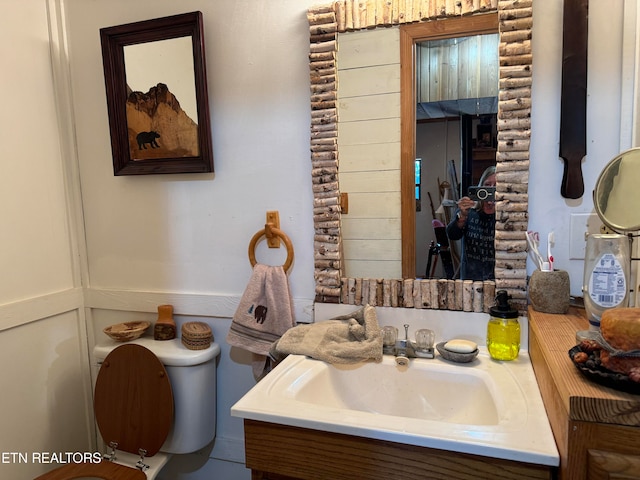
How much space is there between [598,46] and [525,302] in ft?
2.13

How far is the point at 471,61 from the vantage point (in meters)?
1.10

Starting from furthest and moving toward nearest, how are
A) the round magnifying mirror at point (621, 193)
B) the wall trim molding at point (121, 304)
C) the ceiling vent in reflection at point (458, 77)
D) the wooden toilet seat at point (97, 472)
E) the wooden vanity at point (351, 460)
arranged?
the wall trim molding at point (121, 304) → the wooden toilet seat at point (97, 472) → the ceiling vent in reflection at point (458, 77) → the round magnifying mirror at point (621, 193) → the wooden vanity at point (351, 460)

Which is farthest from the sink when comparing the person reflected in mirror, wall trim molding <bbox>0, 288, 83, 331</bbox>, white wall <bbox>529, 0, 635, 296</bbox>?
wall trim molding <bbox>0, 288, 83, 331</bbox>

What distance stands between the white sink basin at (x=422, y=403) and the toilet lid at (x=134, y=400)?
1.69ft

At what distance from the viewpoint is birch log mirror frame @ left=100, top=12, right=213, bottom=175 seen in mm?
1355

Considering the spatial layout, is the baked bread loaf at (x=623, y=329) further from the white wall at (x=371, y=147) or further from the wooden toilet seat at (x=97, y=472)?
the wooden toilet seat at (x=97, y=472)

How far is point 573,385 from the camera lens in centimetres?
64

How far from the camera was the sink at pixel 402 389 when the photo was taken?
989 millimetres

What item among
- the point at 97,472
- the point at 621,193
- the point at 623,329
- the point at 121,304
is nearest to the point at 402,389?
the point at 623,329

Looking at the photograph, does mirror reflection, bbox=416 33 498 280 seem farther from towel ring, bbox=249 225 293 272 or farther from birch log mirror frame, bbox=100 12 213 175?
birch log mirror frame, bbox=100 12 213 175

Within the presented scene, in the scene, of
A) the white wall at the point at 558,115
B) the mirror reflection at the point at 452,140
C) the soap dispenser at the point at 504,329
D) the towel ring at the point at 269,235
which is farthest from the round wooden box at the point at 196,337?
the white wall at the point at 558,115

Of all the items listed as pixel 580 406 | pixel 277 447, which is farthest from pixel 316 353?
pixel 580 406

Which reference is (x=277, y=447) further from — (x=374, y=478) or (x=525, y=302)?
(x=525, y=302)

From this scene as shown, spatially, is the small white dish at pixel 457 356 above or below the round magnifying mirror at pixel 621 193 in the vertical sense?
below
